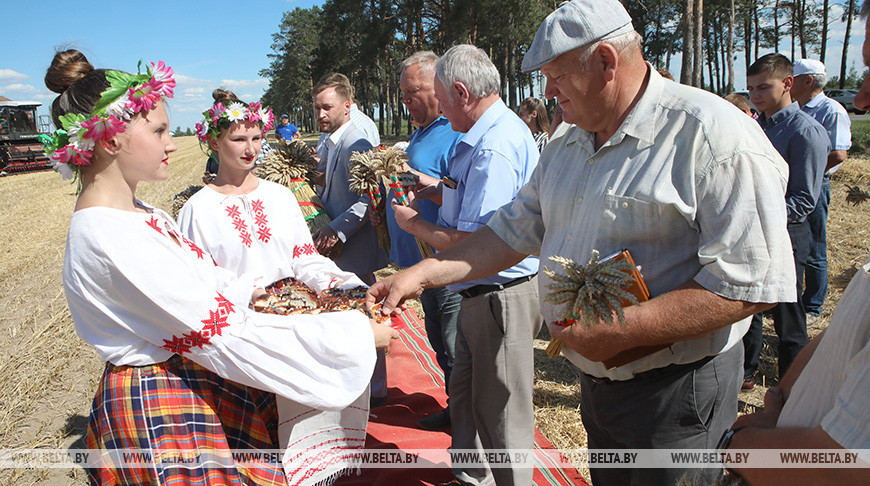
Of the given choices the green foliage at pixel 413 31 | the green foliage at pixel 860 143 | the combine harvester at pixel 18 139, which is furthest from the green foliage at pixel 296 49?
the green foliage at pixel 860 143

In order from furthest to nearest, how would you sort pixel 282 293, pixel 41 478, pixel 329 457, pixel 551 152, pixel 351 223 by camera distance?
pixel 351 223 < pixel 41 478 < pixel 282 293 < pixel 329 457 < pixel 551 152

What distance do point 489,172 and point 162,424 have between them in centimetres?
184

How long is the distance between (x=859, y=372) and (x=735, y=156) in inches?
28.3

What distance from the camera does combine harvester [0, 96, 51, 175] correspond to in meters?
25.5

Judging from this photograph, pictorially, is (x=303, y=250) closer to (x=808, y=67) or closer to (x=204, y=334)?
A: (x=204, y=334)

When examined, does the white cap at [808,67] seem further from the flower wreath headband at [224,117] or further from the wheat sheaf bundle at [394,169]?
the flower wreath headband at [224,117]

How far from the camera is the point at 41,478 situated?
3.54m

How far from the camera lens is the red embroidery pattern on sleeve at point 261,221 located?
10.1 ft

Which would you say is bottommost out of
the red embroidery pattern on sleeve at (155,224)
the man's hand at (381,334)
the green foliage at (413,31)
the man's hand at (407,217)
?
the man's hand at (381,334)

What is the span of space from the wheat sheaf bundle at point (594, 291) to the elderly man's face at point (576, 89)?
0.56 metres

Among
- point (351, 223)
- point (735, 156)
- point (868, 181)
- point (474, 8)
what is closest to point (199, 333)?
point (735, 156)

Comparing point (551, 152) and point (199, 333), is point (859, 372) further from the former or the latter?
point (199, 333)

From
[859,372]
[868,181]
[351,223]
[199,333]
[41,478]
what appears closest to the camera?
[859,372]

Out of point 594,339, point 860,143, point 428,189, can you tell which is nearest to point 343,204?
point 428,189
